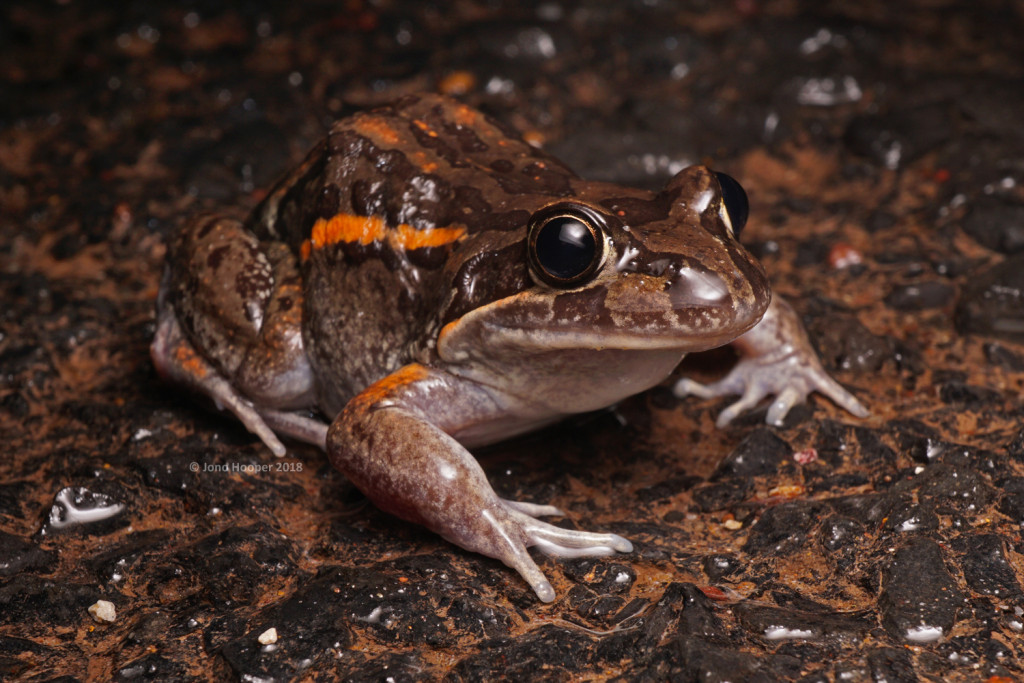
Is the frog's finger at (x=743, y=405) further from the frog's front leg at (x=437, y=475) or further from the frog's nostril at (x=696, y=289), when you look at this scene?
the frog's nostril at (x=696, y=289)

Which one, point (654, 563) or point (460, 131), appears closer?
point (654, 563)

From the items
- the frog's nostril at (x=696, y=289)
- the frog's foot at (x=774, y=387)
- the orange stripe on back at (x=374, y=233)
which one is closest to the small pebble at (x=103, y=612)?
the orange stripe on back at (x=374, y=233)

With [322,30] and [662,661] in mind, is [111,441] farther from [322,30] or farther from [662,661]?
[322,30]

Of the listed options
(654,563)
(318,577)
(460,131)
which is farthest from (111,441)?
(654,563)

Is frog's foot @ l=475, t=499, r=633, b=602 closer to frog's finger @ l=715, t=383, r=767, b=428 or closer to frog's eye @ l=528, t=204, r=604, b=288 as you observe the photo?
frog's eye @ l=528, t=204, r=604, b=288

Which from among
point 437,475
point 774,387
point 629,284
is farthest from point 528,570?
point 774,387

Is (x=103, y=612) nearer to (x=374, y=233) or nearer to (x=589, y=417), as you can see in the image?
(x=374, y=233)
